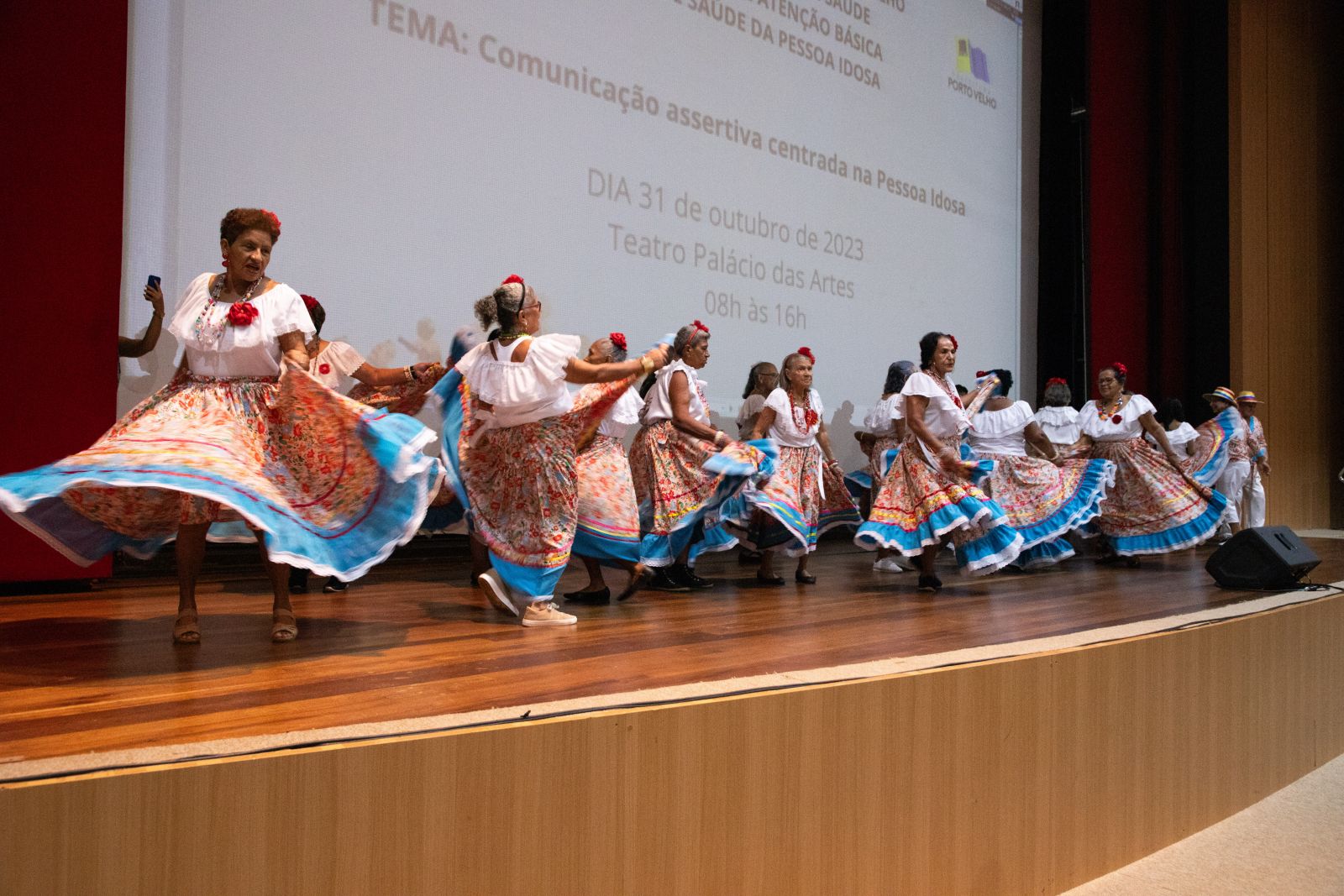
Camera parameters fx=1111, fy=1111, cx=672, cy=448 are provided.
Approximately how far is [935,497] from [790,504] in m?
0.69

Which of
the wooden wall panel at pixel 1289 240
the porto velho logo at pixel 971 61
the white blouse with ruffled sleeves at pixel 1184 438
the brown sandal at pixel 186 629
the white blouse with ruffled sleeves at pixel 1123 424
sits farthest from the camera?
the wooden wall panel at pixel 1289 240

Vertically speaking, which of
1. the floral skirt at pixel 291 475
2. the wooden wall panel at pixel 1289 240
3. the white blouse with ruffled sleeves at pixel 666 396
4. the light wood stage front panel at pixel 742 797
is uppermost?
Answer: the wooden wall panel at pixel 1289 240

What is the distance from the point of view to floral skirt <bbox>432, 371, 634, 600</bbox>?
150 inches

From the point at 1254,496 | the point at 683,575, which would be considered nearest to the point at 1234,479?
the point at 1254,496

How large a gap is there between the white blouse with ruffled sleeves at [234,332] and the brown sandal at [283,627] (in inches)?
28.2

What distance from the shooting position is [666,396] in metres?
5.34

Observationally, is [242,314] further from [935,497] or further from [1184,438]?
[1184,438]

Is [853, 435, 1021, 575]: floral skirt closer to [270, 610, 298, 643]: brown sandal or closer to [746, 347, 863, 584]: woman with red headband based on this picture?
[746, 347, 863, 584]: woman with red headband

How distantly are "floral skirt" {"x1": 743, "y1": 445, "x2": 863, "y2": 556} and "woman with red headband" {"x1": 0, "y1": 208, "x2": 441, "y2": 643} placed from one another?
7.57 ft

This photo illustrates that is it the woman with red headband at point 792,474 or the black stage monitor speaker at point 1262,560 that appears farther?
the woman with red headband at point 792,474

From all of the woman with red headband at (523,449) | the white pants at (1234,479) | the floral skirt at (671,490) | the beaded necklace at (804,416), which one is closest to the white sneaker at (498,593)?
the woman with red headband at (523,449)

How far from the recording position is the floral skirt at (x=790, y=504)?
5.30 metres

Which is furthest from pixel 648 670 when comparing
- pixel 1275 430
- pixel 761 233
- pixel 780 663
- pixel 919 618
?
pixel 1275 430

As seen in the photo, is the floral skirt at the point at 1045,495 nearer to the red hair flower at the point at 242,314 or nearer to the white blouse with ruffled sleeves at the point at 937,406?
the white blouse with ruffled sleeves at the point at 937,406
